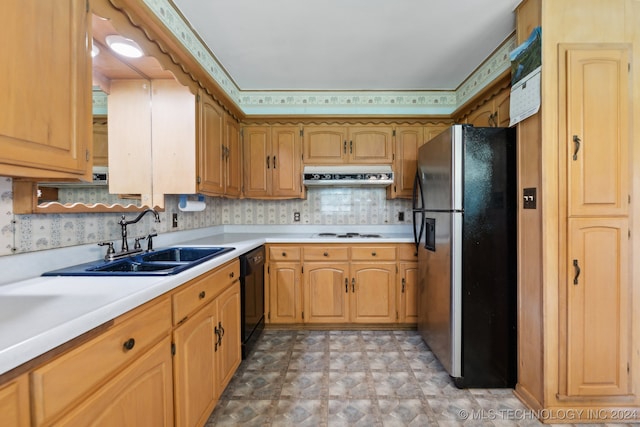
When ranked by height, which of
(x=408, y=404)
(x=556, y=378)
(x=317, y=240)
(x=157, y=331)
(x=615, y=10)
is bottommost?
(x=408, y=404)

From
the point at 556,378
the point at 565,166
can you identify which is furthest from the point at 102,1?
the point at 556,378

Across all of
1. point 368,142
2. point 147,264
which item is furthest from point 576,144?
point 147,264

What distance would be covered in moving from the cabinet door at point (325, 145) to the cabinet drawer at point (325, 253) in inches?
36.8

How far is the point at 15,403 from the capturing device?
57cm

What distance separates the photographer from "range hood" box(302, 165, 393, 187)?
279 cm

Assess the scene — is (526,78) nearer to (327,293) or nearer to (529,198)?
(529,198)

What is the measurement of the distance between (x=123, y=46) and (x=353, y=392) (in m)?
2.47

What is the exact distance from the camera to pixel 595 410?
157 cm

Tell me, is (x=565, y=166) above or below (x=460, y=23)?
below

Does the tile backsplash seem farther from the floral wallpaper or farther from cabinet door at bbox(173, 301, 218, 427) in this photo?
the floral wallpaper

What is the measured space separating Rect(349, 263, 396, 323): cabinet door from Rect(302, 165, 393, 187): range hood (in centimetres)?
85

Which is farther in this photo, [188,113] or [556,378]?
[188,113]

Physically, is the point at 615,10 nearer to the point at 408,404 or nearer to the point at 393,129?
the point at 393,129

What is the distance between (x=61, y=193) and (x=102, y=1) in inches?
34.7
